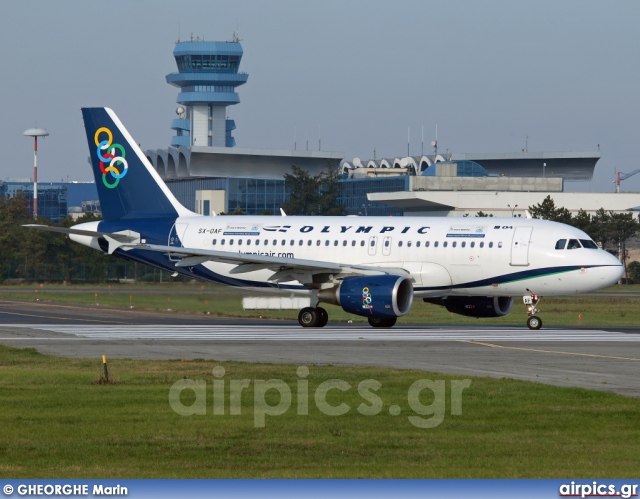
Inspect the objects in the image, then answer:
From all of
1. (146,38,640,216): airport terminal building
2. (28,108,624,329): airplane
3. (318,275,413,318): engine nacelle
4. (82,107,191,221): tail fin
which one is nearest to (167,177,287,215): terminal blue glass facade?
(146,38,640,216): airport terminal building

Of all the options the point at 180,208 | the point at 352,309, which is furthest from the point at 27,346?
the point at 180,208

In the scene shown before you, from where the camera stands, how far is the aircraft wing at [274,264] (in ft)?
129

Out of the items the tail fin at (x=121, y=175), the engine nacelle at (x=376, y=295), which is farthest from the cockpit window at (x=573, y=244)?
the tail fin at (x=121, y=175)

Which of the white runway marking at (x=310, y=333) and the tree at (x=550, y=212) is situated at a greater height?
the tree at (x=550, y=212)

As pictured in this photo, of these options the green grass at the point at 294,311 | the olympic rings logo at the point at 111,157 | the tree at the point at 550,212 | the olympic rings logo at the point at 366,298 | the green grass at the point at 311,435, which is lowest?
the green grass at the point at 294,311

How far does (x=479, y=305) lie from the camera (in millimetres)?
40969

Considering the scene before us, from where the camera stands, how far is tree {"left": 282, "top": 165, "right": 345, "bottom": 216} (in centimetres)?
11694

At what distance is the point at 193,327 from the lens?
40031 mm

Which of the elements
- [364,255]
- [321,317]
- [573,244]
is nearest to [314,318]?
[321,317]

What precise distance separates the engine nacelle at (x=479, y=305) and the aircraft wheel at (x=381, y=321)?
233 cm

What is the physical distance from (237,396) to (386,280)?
1852 centimetres

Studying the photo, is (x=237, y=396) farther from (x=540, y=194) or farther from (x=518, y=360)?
(x=540, y=194)

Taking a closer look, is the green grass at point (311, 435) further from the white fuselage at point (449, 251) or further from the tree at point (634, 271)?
the tree at point (634, 271)

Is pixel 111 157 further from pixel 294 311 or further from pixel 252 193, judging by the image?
pixel 252 193
